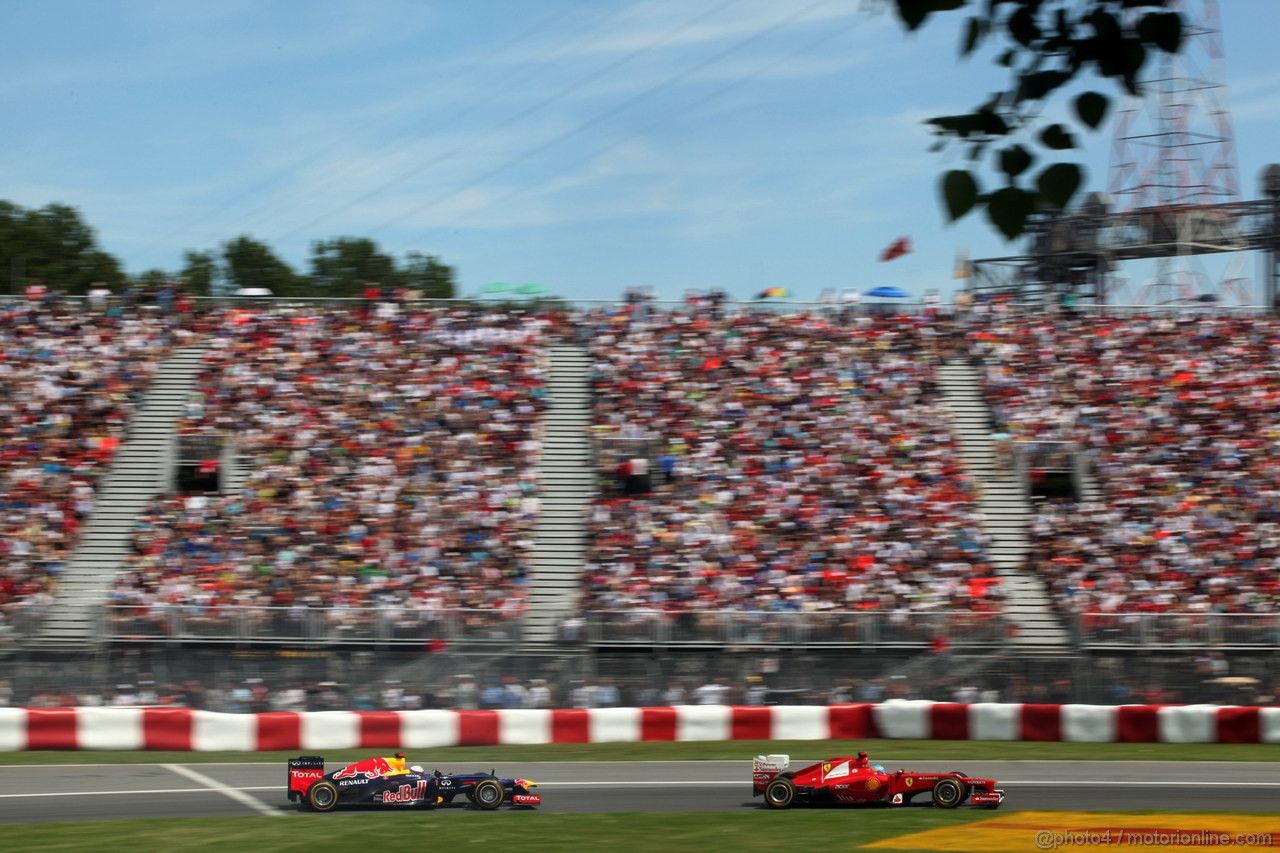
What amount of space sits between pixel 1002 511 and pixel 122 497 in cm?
1475

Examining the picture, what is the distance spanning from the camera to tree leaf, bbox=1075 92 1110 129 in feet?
13.4

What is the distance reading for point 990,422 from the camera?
83.0 ft

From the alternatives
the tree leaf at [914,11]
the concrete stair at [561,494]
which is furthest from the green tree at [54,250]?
the tree leaf at [914,11]

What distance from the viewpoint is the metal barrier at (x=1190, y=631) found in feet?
61.0

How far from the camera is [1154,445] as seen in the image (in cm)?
2394

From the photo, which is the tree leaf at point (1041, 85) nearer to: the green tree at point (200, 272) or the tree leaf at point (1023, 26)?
the tree leaf at point (1023, 26)

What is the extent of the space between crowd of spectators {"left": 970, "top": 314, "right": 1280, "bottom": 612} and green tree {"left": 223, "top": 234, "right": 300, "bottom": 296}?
5819 cm

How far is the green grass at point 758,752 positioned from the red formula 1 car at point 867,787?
3635mm

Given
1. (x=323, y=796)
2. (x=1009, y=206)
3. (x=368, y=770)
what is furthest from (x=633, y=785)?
(x=1009, y=206)

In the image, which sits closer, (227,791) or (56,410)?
(227,791)

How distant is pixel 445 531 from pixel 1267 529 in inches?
504

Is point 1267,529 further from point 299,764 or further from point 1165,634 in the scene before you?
point 299,764

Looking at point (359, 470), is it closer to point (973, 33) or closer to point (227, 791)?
point (227, 791)

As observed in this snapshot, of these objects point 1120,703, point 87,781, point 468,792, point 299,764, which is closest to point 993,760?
point 1120,703
